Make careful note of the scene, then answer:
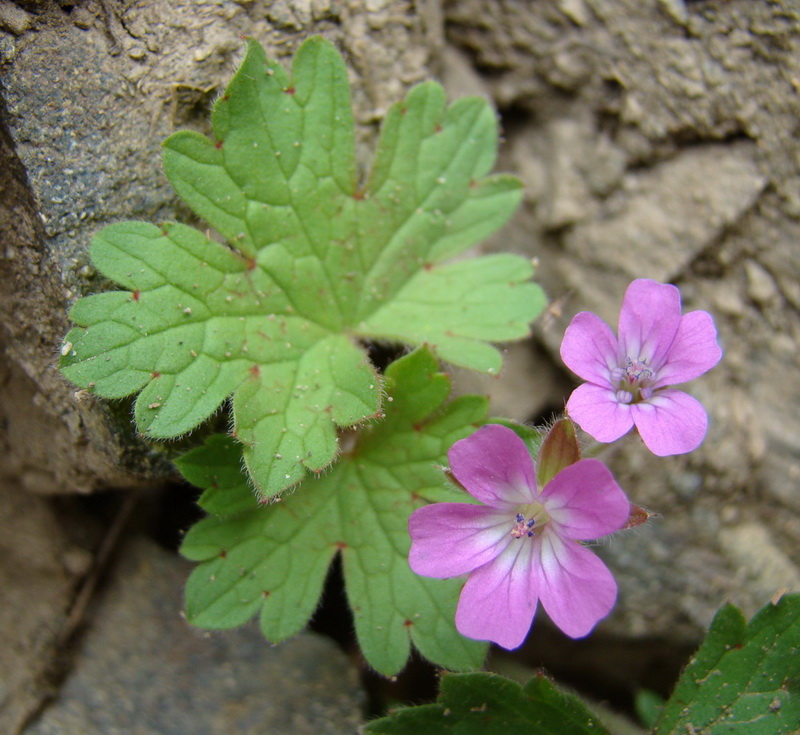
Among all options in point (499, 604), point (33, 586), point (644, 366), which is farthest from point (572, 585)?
point (33, 586)

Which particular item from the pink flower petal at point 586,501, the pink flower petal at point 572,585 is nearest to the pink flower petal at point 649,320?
the pink flower petal at point 586,501

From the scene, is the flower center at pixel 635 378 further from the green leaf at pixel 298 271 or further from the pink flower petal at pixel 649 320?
the green leaf at pixel 298 271

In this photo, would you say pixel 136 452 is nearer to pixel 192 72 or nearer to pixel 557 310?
pixel 192 72

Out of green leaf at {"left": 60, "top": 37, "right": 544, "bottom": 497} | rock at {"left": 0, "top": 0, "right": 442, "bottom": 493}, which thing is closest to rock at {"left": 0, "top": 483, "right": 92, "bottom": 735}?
rock at {"left": 0, "top": 0, "right": 442, "bottom": 493}

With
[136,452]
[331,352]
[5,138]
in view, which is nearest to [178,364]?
[136,452]

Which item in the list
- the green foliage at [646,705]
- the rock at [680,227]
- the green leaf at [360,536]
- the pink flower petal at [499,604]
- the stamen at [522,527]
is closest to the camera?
the pink flower petal at [499,604]

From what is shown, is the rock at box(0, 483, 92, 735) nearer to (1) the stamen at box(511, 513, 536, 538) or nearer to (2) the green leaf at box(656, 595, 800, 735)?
(1) the stamen at box(511, 513, 536, 538)
